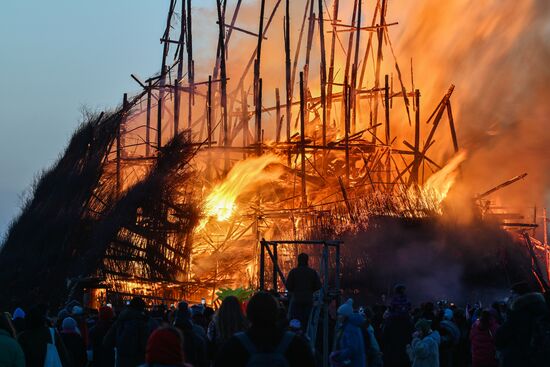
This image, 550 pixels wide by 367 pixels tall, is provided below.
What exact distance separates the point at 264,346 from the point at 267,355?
0.21 ft

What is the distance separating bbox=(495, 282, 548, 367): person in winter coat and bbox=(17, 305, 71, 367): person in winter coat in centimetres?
413

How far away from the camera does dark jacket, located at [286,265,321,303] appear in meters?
14.0

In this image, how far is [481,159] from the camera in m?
47.1

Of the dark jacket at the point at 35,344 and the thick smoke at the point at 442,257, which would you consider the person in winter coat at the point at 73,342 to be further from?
the thick smoke at the point at 442,257

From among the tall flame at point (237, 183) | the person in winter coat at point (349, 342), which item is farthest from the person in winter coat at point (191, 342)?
the tall flame at point (237, 183)

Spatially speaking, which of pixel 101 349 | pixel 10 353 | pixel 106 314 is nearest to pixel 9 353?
pixel 10 353

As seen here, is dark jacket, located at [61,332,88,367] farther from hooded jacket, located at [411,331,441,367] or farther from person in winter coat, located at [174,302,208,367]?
hooded jacket, located at [411,331,441,367]

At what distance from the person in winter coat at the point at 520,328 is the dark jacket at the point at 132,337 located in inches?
135

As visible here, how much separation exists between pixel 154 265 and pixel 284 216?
4.68 metres

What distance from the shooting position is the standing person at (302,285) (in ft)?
46.1

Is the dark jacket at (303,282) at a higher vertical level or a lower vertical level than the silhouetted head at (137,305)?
higher

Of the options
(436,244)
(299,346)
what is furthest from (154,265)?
(299,346)

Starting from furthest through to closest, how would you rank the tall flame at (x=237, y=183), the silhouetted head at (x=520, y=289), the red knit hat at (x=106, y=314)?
Result: 1. the tall flame at (x=237, y=183)
2. the red knit hat at (x=106, y=314)
3. the silhouetted head at (x=520, y=289)

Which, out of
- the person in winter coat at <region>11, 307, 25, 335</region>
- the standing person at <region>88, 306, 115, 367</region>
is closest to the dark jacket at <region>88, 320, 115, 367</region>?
the standing person at <region>88, 306, 115, 367</region>
